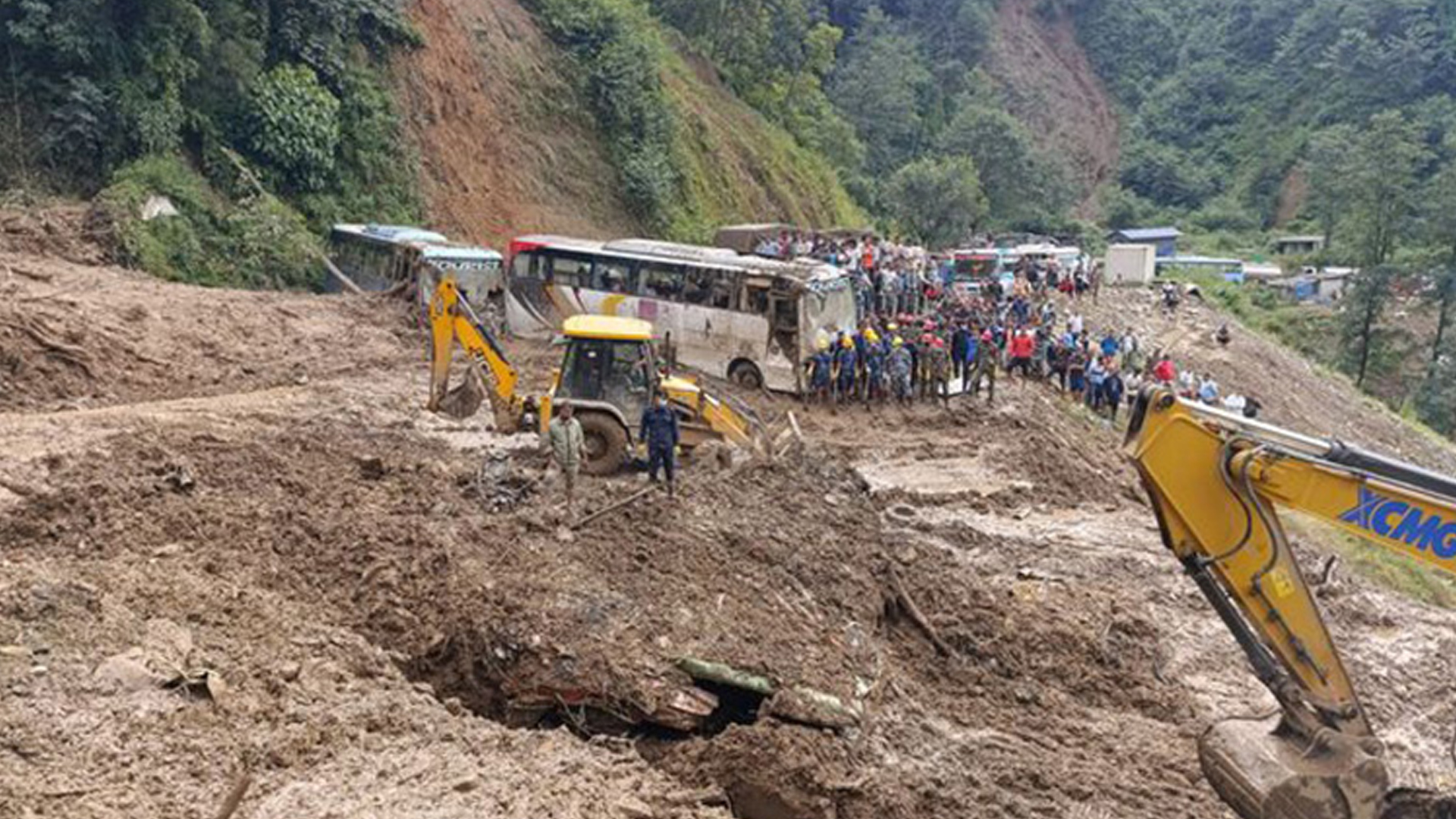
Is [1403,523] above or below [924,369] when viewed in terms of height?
above

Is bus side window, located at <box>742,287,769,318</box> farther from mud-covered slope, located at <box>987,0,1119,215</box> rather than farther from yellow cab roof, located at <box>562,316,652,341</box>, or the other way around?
mud-covered slope, located at <box>987,0,1119,215</box>

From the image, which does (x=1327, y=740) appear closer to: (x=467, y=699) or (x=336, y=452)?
(x=467, y=699)

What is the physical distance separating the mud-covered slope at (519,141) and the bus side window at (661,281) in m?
11.2

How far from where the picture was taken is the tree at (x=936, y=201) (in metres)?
52.4

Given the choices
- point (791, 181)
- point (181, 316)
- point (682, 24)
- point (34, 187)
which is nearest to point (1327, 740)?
point (181, 316)

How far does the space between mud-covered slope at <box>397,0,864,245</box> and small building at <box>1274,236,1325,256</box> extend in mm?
38743

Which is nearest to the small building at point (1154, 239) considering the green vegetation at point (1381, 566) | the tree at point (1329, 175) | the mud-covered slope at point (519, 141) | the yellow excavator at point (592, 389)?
the tree at point (1329, 175)

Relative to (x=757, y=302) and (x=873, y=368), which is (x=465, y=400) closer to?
(x=757, y=302)

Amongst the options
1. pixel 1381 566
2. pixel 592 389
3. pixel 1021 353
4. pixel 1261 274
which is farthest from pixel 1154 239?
pixel 592 389

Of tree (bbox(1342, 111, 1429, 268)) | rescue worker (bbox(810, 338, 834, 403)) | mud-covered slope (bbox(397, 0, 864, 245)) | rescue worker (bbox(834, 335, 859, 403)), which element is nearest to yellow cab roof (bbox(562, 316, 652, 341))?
rescue worker (bbox(810, 338, 834, 403))

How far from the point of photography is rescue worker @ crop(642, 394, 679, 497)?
43.3ft

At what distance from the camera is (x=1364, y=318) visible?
4847cm

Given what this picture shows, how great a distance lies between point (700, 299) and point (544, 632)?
1390cm

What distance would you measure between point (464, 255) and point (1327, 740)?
20.2 meters
